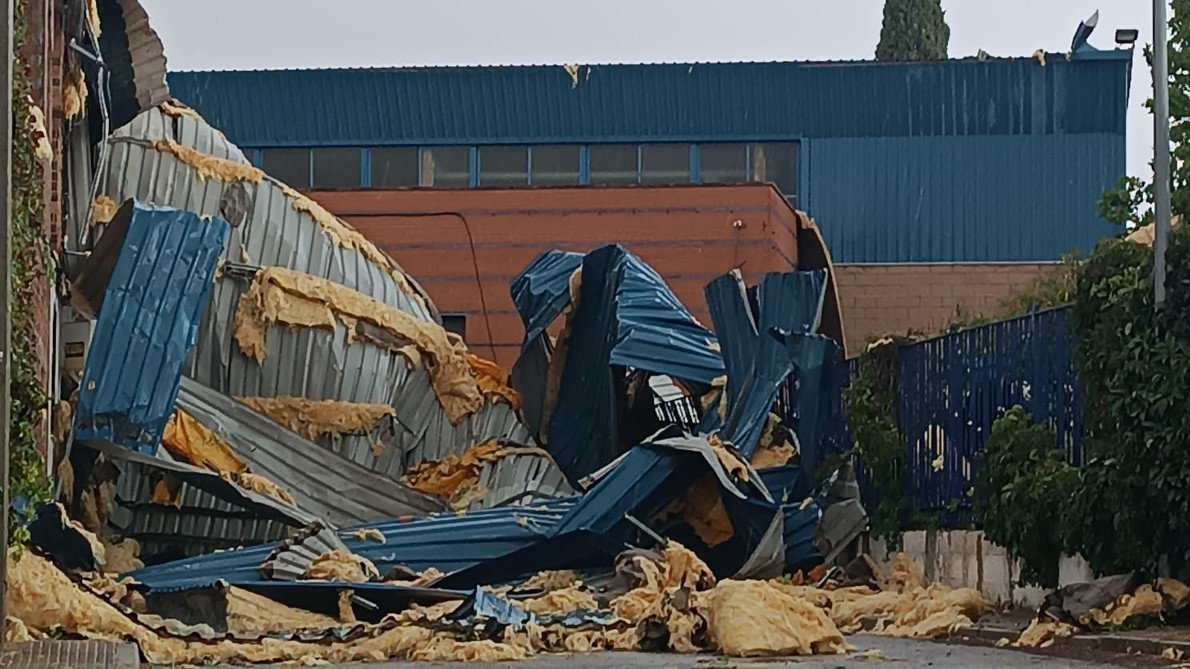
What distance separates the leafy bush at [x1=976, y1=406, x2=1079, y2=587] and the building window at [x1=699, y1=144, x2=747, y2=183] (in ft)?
66.3

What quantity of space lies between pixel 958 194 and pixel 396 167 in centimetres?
1043

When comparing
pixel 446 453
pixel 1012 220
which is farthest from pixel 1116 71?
pixel 446 453

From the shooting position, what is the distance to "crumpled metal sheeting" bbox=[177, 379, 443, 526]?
21812 mm

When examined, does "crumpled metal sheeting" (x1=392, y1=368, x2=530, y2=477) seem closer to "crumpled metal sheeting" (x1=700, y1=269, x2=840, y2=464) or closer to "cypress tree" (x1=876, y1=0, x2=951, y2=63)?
"crumpled metal sheeting" (x1=700, y1=269, x2=840, y2=464)

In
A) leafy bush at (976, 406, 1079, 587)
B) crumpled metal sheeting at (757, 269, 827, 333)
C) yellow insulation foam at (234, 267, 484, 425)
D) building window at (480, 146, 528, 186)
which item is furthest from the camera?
building window at (480, 146, 528, 186)

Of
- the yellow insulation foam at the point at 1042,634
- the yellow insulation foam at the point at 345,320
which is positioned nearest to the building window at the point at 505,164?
the yellow insulation foam at the point at 345,320

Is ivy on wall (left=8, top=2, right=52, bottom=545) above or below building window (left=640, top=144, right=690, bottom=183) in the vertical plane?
below

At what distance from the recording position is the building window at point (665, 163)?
38844 millimetres

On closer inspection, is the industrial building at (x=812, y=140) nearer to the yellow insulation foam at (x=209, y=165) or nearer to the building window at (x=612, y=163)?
the building window at (x=612, y=163)

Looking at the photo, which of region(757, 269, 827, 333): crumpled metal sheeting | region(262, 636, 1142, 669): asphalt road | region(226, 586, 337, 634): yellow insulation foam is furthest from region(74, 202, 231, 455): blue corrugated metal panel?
region(757, 269, 827, 333): crumpled metal sheeting

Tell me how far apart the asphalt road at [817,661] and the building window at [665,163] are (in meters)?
24.3

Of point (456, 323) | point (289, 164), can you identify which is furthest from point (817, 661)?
point (289, 164)

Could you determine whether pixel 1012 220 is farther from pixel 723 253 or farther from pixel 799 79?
pixel 723 253

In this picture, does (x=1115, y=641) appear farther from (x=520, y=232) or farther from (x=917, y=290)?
(x=917, y=290)
